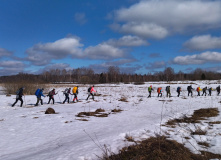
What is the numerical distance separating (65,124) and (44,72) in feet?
407

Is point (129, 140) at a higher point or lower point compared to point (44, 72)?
lower

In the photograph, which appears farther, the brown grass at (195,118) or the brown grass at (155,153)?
the brown grass at (195,118)

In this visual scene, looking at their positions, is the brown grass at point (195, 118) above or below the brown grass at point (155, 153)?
below

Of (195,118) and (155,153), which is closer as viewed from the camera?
(155,153)

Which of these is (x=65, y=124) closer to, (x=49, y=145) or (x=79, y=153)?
(x=49, y=145)

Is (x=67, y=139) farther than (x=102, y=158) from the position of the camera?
Yes

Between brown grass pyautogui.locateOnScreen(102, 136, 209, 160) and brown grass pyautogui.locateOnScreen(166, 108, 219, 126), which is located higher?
brown grass pyautogui.locateOnScreen(102, 136, 209, 160)

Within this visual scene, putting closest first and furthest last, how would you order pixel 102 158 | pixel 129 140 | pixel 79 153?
pixel 102 158 → pixel 79 153 → pixel 129 140

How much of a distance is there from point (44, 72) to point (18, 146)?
126252 millimetres

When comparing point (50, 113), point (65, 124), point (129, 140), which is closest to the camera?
point (129, 140)

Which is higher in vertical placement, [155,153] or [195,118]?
[155,153]

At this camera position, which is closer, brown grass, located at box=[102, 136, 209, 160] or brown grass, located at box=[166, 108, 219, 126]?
brown grass, located at box=[102, 136, 209, 160]

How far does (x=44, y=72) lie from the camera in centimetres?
11981

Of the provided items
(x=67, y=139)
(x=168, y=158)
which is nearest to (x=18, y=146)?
(x=67, y=139)
